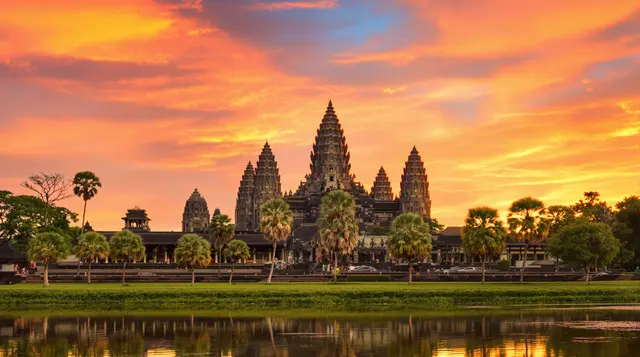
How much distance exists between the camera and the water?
4406 centimetres

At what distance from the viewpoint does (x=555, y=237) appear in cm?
10644

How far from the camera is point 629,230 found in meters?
120

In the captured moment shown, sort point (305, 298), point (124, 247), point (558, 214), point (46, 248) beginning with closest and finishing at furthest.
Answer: point (305, 298)
point (46, 248)
point (124, 247)
point (558, 214)

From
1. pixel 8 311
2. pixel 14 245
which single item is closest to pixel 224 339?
pixel 8 311

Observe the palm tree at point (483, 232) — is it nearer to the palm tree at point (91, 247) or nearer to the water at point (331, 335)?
the water at point (331, 335)

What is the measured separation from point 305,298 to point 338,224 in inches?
919

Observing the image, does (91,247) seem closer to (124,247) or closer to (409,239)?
(124,247)

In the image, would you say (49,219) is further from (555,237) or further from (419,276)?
(555,237)

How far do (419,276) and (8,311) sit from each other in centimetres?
4652

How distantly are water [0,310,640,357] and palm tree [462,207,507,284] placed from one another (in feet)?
103

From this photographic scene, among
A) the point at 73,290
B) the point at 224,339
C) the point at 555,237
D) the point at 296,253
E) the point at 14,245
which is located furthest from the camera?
the point at 296,253

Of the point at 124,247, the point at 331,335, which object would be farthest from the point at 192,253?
the point at 331,335

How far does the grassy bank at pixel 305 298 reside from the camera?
73.1 m

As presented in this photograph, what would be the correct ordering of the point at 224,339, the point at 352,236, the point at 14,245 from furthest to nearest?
1. the point at 14,245
2. the point at 352,236
3. the point at 224,339
